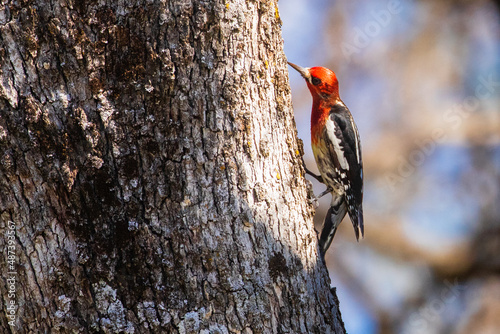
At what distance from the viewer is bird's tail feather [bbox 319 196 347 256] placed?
11.7 feet

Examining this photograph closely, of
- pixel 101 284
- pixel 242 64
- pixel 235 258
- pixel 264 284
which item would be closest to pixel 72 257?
pixel 101 284

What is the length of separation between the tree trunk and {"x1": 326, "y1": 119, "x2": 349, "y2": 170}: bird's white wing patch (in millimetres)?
1926

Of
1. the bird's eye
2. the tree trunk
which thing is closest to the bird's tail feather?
the bird's eye

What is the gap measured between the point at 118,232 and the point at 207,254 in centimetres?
33

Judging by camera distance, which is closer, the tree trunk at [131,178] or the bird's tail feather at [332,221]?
the tree trunk at [131,178]

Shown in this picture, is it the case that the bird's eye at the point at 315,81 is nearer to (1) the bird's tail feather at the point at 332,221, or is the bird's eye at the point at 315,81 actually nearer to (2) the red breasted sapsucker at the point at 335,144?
(2) the red breasted sapsucker at the point at 335,144

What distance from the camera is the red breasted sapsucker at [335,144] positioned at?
390 centimetres

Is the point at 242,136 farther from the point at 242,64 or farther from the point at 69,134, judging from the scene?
the point at 69,134

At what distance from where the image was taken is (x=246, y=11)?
2.13 meters
